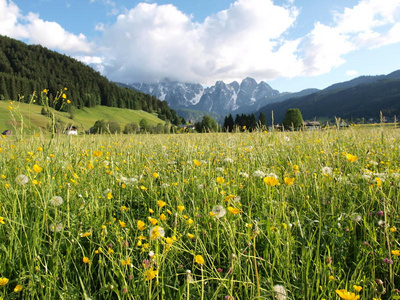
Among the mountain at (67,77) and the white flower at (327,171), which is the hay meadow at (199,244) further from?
the mountain at (67,77)

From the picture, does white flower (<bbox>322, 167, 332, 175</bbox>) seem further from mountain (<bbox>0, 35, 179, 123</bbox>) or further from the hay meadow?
mountain (<bbox>0, 35, 179, 123</bbox>)

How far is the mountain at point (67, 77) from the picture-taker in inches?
4909

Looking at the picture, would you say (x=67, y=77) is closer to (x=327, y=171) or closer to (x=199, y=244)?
(x=327, y=171)

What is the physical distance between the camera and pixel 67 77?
143875 millimetres

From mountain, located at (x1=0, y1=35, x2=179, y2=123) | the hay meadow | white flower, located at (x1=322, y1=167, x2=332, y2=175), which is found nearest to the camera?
the hay meadow

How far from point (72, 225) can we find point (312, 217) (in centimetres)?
201

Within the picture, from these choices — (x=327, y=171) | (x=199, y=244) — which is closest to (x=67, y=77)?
(x=327, y=171)

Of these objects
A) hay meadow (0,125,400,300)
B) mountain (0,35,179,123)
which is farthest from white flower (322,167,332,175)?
mountain (0,35,179,123)

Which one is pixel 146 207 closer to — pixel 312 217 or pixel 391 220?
pixel 312 217

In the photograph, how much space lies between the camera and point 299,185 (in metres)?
2.45

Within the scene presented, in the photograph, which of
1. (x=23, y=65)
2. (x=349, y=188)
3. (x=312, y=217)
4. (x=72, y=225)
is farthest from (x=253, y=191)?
(x=23, y=65)

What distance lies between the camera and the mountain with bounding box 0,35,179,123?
125 metres

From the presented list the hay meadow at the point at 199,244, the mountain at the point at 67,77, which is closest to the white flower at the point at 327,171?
the hay meadow at the point at 199,244

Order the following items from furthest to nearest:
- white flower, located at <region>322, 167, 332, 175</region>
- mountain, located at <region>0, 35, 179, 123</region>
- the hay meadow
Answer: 1. mountain, located at <region>0, 35, 179, 123</region>
2. white flower, located at <region>322, 167, 332, 175</region>
3. the hay meadow
